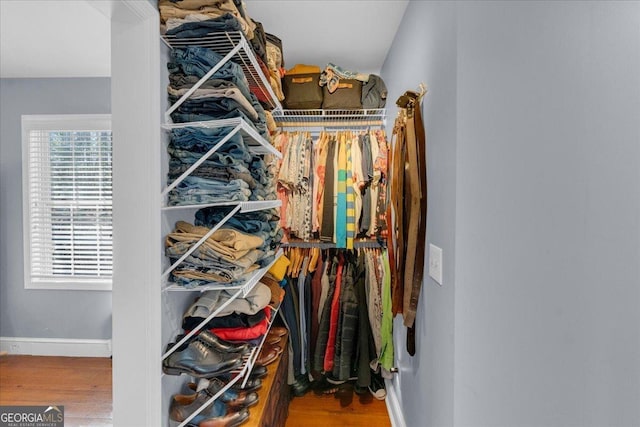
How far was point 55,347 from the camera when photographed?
303 cm

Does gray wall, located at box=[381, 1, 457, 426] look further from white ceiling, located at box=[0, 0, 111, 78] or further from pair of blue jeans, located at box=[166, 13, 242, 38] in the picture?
white ceiling, located at box=[0, 0, 111, 78]

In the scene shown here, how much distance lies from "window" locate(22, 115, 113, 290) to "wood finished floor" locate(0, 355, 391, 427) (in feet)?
2.19

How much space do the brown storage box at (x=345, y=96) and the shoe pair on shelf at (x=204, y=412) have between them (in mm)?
1985

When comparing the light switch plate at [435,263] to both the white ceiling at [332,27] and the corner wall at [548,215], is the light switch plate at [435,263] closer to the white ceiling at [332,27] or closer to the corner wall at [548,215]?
the corner wall at [548,215]

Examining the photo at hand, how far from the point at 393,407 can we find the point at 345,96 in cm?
216

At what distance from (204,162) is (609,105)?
4.26 ft

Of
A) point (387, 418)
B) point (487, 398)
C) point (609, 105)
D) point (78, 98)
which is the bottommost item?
point (387, 418)

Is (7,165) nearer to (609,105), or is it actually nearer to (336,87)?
(336,87)

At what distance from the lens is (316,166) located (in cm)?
242

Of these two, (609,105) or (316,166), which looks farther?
(316,166)

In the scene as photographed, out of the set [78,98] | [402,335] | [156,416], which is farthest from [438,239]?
[78,98]

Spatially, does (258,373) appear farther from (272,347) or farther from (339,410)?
(339,410)

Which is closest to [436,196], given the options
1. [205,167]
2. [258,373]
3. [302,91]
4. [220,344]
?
[205,167]

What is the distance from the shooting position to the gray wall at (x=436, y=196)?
115 centimetres
